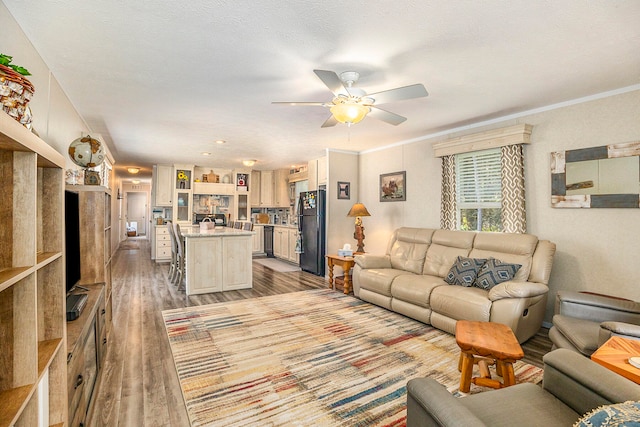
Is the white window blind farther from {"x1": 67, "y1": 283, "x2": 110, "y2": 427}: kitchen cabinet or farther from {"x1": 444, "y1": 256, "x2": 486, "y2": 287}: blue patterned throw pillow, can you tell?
{"x1": 67, "y1": 283, "x2": 110, "y2": 427}: kitchen cabinet

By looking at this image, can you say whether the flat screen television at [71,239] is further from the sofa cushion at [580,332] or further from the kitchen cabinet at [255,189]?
the kitchen cabinet at [255,189]

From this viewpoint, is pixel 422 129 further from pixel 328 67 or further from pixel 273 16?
pixel 273 16

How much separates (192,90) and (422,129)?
3.11m

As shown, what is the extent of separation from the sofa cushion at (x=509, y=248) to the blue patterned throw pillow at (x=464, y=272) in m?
0.19

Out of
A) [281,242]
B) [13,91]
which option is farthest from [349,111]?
[281,242]

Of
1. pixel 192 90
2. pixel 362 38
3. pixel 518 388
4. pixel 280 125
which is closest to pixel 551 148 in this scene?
pixel 362 38

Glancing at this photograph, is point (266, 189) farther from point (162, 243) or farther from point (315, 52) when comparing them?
point (315, 52)

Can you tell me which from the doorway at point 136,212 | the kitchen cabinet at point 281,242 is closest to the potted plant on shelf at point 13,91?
the kitchen cabinet at point 281,242

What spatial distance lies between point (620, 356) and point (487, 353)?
26.0 inches

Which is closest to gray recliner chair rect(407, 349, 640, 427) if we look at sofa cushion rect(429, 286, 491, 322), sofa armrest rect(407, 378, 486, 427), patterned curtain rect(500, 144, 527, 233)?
sofa armrest rect(407, 378, 486, 427)

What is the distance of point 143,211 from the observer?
14.0m

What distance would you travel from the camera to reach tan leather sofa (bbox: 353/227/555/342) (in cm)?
289

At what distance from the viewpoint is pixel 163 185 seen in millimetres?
7941

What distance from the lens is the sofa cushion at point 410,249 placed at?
4262 millimetres
